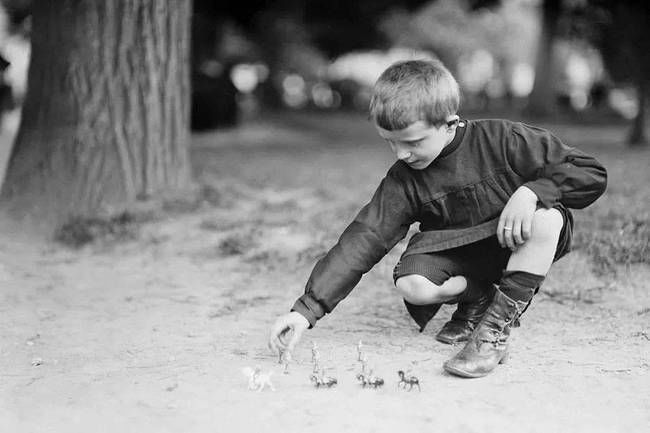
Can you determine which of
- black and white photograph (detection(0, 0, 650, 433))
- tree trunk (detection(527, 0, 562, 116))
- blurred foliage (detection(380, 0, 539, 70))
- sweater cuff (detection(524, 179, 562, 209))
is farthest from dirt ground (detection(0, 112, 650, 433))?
blurred foliage (detection(380, 0, 539, 70))

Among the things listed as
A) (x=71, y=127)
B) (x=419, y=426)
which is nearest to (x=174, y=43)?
(x=71, y=127)

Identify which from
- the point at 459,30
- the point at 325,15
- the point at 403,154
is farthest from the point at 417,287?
the point at 459,30

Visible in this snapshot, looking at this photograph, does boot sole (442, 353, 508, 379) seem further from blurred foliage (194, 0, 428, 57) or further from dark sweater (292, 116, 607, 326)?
blurred foliage (194, 0, 428, 57)

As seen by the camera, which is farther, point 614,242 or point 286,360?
point 614,242

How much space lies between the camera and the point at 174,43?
6.69 m

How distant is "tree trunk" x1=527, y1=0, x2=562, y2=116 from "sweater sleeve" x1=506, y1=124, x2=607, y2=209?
57.4 feet

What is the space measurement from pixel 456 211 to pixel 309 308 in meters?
0.74

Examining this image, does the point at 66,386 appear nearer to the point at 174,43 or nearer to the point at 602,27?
the point at 174,43

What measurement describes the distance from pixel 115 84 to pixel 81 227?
1143 millimetres

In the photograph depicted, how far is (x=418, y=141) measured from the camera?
3.18 m

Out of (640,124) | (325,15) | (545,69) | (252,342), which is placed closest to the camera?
(252,342)

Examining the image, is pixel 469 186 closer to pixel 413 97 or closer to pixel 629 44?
pixel 413 97

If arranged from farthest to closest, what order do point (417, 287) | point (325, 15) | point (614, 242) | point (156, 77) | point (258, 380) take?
point (325, 15) → point (156, 77) → point (614, 242) → point (417, 287) → point (258, 380)

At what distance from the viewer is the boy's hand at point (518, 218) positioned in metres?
3.15
